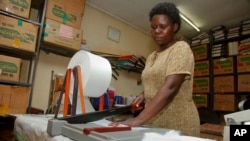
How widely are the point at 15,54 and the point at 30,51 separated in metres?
0.29

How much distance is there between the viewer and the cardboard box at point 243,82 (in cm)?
328

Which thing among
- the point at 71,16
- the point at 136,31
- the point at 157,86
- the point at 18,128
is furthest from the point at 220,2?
the point at 18,128

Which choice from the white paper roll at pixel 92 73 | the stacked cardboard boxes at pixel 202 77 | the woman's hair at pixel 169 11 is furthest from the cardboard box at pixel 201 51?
the white paper roll at pixel 92 73

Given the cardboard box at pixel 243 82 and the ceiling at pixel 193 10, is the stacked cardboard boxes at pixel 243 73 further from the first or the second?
the ceiling at pixel 193 10

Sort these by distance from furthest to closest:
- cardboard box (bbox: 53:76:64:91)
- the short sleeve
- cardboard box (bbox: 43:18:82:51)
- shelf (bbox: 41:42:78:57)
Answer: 1. shelf (bbox: 41:42:78:57)
2. cardboard box (bbox: 53:76:64:91)
3. cardboard box (bbox: 43:18:82:51)
4. the short sleeve

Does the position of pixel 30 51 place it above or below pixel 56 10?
below

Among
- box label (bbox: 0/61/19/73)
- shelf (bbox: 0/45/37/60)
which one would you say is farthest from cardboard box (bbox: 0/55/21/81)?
shelf (bbox: 0/45/37/60)

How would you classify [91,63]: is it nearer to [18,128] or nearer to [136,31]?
[18,128]

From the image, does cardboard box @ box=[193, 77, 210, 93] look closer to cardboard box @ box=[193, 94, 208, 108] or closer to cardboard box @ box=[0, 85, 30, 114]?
cardboard box @ box=[193, 94, 208, 108]

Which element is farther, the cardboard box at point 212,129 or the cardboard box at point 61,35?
the cardboard box at point 212,129

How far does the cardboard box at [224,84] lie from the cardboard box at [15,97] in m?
3.00

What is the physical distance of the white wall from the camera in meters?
2.52

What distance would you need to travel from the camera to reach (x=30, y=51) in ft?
6.88

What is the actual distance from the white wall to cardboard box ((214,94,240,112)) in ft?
4.43
